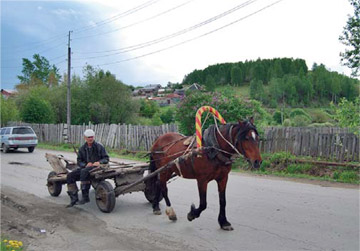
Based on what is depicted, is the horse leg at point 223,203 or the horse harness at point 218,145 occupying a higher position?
the horse harness at point 218,145

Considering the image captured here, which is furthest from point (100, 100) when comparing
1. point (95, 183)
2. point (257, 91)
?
point (257, 91)

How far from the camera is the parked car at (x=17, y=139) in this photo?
23.2 metres

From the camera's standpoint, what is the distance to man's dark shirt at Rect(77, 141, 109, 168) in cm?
803

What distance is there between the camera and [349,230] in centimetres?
600

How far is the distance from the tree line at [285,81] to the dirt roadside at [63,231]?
222 feet

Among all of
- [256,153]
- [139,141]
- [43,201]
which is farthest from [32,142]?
[256,153]

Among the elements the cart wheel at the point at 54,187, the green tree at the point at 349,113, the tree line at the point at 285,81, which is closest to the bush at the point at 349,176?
the green tree at the point at 349,113

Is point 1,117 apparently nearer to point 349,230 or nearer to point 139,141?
point 139,141

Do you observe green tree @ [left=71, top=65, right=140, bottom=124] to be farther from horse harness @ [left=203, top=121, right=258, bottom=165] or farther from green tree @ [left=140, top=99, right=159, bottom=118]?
horse harness @ [left=203, top=121, right=258, bottom=165]

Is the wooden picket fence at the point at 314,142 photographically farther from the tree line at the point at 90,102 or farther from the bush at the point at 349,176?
the tree line at the point at 90,102

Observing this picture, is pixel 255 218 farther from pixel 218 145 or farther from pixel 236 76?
pixel 236 76

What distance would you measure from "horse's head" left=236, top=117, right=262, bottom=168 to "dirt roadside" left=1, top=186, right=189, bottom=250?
1765 mm

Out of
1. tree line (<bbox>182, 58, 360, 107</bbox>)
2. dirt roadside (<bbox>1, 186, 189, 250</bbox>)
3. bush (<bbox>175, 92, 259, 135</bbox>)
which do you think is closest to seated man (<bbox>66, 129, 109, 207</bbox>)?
dirt roadside (<bbox>1, 186, 189, 250</bbox>)

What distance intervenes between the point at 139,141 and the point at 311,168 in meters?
11.4
